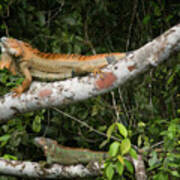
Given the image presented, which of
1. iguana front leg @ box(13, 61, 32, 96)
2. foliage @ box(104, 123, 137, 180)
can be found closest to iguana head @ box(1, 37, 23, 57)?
iguana front leg @ box(13, 61, 32, 96)

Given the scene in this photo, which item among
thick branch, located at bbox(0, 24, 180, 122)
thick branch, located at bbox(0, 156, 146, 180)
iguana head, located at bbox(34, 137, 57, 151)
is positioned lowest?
thick branch, located at bbox(0, 156, 146, 180)

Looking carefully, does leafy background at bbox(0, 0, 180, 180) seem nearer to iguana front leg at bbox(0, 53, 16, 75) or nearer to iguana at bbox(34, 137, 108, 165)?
iguana at bbox(34, 137, 108, 165)

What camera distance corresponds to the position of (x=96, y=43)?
13.6 ft

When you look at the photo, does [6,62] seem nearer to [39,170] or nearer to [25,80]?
[25,80]

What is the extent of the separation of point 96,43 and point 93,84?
227 cm

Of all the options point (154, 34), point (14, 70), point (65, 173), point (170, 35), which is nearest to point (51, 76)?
point (14, 70)

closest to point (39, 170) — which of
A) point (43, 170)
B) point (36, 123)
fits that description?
point (43, 170)

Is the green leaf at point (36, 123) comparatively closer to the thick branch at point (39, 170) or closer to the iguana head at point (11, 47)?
the thick branch at point (39, 170)

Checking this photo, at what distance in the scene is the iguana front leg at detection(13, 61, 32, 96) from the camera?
7.73 ft

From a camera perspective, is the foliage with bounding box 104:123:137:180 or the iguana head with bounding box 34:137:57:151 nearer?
the foliage with bounding box 104:123:137:180

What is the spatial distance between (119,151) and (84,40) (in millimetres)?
1980

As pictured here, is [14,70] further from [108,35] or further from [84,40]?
[108,35]

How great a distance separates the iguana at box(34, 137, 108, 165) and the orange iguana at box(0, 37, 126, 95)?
1.30 meters

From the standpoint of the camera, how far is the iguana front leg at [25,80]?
236 cm
